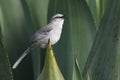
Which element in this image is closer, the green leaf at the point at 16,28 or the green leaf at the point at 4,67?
the green leaf at the point at 4,67

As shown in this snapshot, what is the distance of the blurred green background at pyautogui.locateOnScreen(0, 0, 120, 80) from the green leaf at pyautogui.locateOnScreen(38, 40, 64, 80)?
7.4 inches

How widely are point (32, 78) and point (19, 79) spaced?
0.27 ft

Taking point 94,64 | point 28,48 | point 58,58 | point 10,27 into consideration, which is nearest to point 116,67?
point 94,64

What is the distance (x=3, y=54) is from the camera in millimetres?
1885

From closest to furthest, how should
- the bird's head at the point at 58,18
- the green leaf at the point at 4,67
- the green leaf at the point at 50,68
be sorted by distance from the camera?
the green leaf at the point at 50,68 → the green leaf at the point at 4,67 → the bird's head at the point at 58,18

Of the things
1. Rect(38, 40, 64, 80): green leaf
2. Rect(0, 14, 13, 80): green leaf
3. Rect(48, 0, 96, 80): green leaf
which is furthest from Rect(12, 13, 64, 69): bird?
Rect(38, 40, 64, 80): green leaf

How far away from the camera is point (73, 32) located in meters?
2.31

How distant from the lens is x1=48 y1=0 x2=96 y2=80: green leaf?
2.21m

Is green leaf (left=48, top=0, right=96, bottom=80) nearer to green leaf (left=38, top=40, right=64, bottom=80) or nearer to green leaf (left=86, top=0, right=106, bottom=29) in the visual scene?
green leaf (left=86, top=0, right=106, bottom=29)

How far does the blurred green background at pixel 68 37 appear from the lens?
1.91m

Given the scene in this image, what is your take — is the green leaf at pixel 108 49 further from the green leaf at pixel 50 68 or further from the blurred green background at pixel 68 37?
the green leaf at pixel 50 68

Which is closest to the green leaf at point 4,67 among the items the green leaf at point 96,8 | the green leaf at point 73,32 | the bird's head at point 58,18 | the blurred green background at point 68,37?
the blurred green background at point 68,37

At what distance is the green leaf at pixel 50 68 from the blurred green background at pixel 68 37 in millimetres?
189

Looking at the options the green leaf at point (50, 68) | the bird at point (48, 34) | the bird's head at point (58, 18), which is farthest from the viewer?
the bird at point (48, 34)
